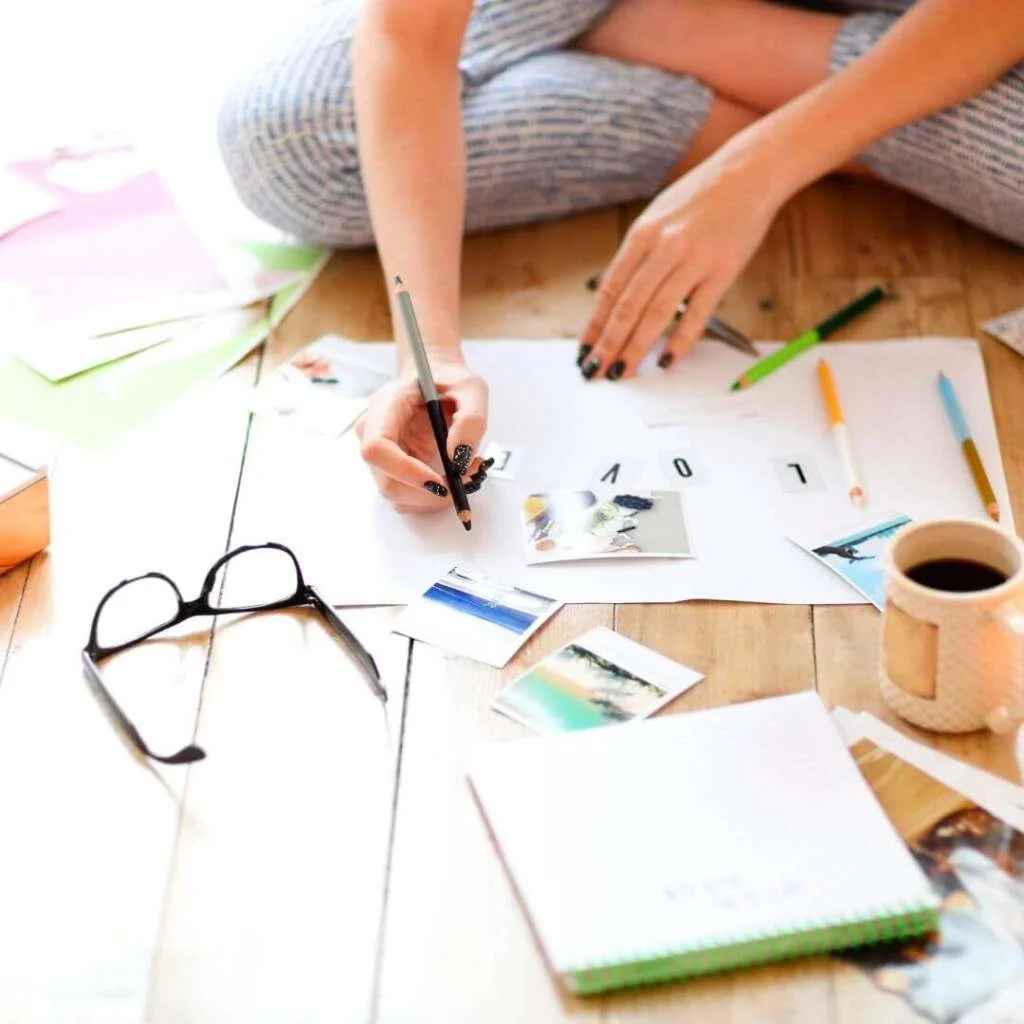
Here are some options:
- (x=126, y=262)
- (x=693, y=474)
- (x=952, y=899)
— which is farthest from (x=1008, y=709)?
(x=126, y=262)

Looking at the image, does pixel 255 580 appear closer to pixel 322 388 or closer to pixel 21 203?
pixel 322 388

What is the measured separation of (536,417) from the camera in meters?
1.54

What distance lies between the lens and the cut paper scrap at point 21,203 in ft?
6.41

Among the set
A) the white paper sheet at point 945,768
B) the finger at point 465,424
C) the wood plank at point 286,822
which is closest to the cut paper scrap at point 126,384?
the wood plank at point 286,822

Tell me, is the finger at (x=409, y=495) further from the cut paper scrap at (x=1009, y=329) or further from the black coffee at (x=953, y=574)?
the cut paper scrap at (x=1009, y=329)

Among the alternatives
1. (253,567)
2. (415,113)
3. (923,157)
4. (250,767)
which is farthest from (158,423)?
(923,157)

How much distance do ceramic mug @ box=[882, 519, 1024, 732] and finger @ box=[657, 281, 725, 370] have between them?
0.53 m

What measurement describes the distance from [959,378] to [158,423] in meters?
0.84

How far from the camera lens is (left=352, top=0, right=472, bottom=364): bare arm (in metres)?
1.58

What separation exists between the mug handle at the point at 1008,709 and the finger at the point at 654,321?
23.2 inches

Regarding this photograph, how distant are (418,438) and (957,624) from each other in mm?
567

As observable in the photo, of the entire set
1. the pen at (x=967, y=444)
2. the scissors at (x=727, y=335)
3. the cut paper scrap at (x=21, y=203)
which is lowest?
the scissors at (x=727, y=335)

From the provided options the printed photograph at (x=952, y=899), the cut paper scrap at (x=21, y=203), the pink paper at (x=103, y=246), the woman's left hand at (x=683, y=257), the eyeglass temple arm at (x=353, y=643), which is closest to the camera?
the printed photograph at (x=952, y=899)

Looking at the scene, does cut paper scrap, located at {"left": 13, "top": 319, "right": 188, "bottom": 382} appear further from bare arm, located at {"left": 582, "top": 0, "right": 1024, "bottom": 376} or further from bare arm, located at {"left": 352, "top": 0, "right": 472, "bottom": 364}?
bare arm, located at {"left": 582, "top": 0, "right": 1024, "bottom": 376}
